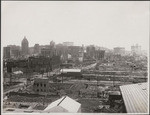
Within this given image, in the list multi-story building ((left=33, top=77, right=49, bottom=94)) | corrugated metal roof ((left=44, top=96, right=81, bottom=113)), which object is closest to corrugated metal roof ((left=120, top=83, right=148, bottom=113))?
corrugated metal roof ((left=44, top=96, right=81, bottom=113))

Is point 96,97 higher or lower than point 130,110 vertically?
lower

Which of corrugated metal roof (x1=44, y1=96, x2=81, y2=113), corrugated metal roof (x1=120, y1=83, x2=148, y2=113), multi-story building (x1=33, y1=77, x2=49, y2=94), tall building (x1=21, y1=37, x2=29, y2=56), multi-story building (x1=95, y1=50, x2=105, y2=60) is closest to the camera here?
corrugated metal roof (x1=120, y1=83, x2=148, y2=113)

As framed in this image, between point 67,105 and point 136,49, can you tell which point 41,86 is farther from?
point 136,49

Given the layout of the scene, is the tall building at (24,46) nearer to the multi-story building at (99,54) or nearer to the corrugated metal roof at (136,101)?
the multi-story building at (99,54)

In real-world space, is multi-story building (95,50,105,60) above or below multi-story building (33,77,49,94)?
above

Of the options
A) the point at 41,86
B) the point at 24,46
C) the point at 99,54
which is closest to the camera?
the point at 41,86

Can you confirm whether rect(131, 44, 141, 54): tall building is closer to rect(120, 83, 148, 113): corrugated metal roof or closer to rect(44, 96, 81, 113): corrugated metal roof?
rect(120, 83, 148, 113): corrugated metal roof

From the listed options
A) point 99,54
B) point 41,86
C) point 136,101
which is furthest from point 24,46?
point 136,101

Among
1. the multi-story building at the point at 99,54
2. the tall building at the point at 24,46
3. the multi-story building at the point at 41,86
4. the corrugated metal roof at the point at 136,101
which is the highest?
the tall building at the point at 24,46

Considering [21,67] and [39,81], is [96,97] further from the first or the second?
[21,67]

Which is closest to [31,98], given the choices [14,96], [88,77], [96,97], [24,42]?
[14,96]

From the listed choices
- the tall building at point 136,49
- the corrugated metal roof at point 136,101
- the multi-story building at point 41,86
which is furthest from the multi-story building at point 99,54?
the corrugated metal roof at point 136,101
